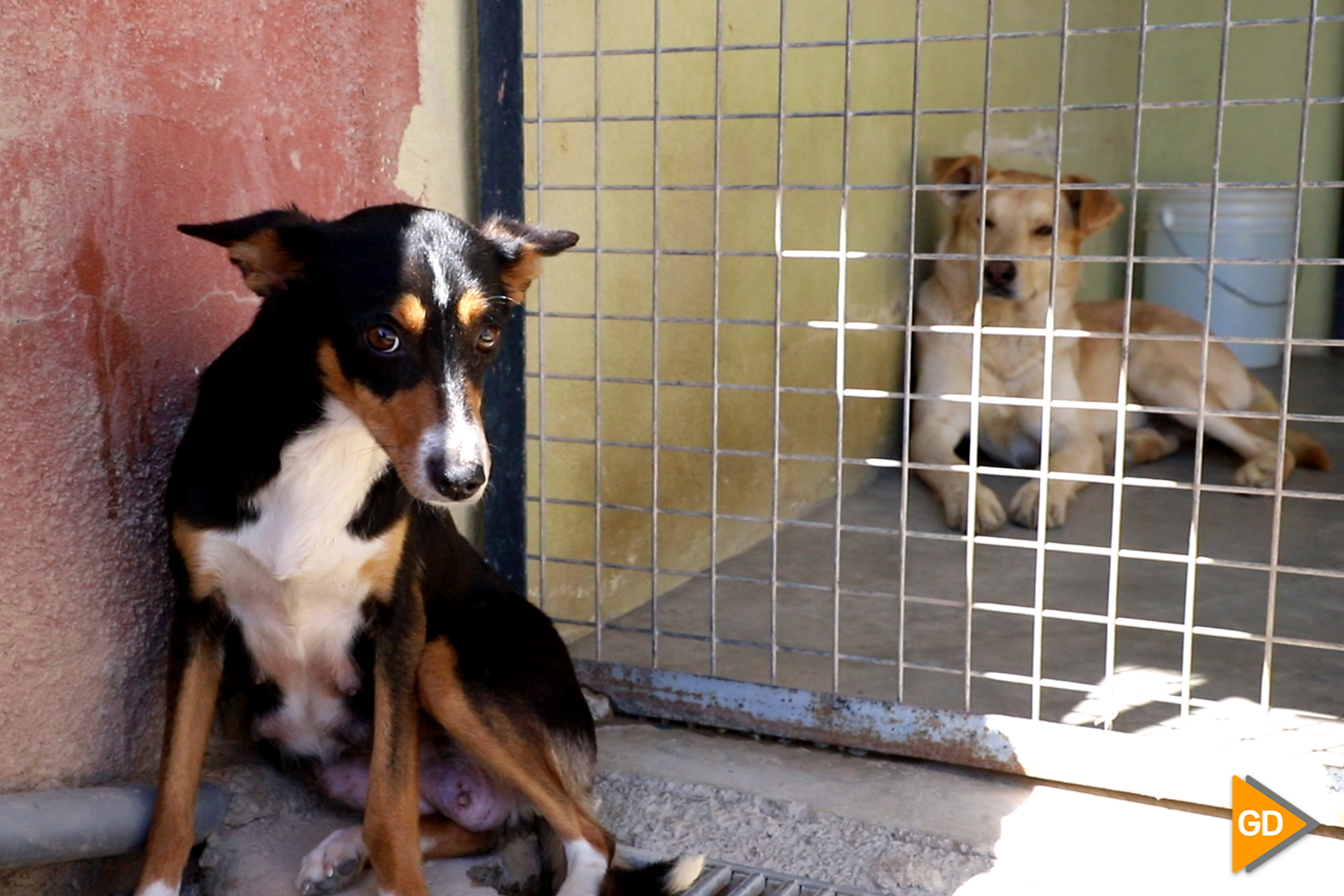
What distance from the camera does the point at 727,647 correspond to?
3.33 m

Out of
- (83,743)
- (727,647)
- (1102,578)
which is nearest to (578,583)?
(727,647)

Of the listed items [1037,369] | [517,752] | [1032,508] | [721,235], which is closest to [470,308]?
[517,752]

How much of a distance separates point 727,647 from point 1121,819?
3.92 feet

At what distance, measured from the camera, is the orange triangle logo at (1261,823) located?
2.27 meters

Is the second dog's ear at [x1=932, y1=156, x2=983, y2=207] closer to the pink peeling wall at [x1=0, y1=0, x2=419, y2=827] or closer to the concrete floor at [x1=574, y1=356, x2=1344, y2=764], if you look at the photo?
the concrete floor at [x1=574, y1=356, x2=1344, y2=764]

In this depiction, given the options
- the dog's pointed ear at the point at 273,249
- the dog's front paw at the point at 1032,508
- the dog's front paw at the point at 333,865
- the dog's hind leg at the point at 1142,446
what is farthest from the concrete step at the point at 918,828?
the dog's hind leg at the point at 1142,446

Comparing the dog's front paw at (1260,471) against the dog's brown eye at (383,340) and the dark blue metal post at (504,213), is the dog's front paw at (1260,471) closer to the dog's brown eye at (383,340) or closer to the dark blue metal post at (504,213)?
the dark blue metal post at (504,213)

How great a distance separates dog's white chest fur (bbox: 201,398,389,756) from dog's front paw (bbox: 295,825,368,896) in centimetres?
28

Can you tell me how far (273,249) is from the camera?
1.88 metres

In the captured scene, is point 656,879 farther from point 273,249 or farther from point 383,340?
point 273,249

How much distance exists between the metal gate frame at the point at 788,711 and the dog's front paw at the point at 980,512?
1.81 metres

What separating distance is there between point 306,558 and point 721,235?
7.44ft

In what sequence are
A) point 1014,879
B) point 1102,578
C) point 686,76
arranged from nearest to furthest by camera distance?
1. point 1014,879
2. point 686,76
3. point 1102,578

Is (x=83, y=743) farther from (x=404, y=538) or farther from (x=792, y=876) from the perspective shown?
(x=792, y=876)
